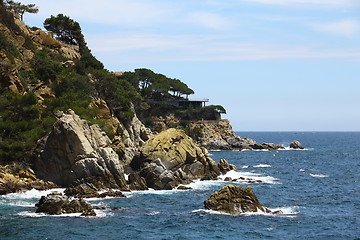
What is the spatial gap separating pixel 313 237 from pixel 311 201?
60.9ft

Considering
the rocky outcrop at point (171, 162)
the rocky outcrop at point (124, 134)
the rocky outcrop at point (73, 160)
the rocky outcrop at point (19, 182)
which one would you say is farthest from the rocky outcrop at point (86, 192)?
the rocky outcrop at point (124, 134)

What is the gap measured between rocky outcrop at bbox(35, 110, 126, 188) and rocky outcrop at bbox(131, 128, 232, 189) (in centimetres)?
511

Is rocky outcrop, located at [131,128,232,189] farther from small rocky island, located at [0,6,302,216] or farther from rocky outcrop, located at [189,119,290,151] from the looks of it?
rocky outcrop, located at [189,119,290,151]

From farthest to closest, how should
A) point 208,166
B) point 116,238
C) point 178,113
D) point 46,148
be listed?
point 178,113 → point 208,166 → point 46,148 → point 116,238

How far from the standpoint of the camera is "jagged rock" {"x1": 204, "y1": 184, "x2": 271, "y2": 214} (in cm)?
4831

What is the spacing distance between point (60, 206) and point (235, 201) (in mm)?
18286

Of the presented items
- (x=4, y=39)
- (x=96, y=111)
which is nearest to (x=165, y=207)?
(x=96, y=111)

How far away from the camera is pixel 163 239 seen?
39000 mm

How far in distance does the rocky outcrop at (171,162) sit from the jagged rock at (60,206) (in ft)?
60.7

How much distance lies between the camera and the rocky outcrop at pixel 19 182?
2160 inches

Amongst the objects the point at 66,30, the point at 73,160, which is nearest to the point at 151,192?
the point at 73,160

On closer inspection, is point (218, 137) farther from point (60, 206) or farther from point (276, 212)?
point (60, 206)

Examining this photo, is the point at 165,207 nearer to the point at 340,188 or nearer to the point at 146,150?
the point at 146,150

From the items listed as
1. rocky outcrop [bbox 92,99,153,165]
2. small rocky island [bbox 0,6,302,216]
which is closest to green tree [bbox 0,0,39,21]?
small rocky island [bbox 0,6,302,216]
